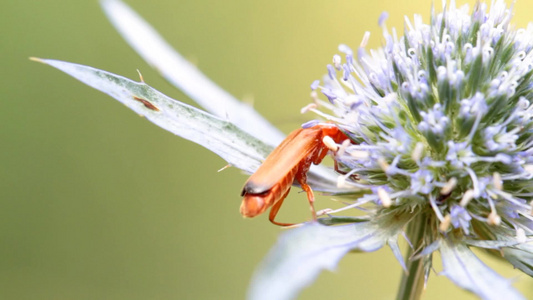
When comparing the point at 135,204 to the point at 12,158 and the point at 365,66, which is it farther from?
the point at 365,66

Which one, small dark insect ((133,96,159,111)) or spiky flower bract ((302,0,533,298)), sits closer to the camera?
spiky flower bract ((302,0,533,298))

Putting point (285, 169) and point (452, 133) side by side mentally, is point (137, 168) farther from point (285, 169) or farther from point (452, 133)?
point (452, 133)

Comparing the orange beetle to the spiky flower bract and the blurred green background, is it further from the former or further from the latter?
the blurred green background

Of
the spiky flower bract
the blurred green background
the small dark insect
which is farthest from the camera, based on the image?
the blurred green background

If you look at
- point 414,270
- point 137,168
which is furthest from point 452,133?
point 137,168

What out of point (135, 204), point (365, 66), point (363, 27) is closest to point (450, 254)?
point (365, 66)

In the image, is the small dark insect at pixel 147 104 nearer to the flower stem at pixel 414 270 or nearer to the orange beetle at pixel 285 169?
the orange beetle at pixel 285 169

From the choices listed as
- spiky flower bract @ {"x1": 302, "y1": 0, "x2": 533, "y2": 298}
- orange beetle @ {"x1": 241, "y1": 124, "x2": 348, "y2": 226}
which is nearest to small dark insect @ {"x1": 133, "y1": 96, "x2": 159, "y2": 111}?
orange beetle @ {"x1": 241, "y1": 124, "x2": 348, "y2": 226}
